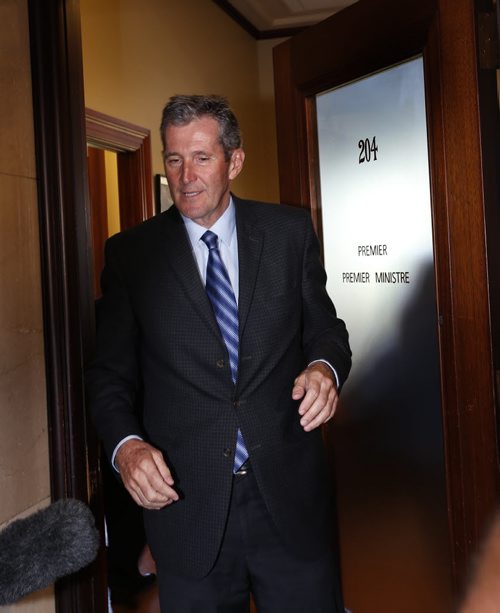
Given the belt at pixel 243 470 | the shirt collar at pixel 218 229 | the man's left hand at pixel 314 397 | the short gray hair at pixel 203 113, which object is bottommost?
the belt at pixel 243 470

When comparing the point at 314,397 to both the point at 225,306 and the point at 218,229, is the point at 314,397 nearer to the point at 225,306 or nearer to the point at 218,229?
the point at 225,306

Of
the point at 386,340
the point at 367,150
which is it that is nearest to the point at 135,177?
the point at 367,150

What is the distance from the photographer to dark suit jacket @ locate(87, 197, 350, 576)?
1896 millimetres

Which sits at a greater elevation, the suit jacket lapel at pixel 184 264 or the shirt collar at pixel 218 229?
the shirt collar at pixel 218 229

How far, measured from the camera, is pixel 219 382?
191 centimetres

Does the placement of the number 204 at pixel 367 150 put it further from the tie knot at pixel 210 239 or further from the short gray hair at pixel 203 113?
the tie knot at pixel 210 239

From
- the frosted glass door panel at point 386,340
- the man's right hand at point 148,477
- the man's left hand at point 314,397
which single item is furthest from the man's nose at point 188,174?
the frosted glass door panel at point 386,340

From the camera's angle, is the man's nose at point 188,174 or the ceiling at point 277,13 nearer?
the man's nose at point 188,174

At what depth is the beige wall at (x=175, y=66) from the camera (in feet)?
13.3

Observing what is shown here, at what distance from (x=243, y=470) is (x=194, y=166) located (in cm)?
77

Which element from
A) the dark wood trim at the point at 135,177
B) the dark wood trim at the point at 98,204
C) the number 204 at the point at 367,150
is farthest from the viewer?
the dark wood trim at the point at 98,204

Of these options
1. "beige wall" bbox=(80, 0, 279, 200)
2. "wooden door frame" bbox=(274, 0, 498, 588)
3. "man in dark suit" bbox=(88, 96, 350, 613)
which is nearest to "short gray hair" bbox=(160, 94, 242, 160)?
"man in dark suit" bbox=(88, 96, 350, 613)

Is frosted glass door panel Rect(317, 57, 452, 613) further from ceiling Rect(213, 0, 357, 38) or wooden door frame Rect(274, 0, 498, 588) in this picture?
ceiling Rect(213, 0, 357, 38)

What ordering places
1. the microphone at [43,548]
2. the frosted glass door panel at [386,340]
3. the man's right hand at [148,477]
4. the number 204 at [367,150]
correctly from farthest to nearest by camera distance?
the number 204 at [367,150] → the frosted glass door panel at [386,340] → the man's right hand at [148,477] → the microphone at [43,548]
